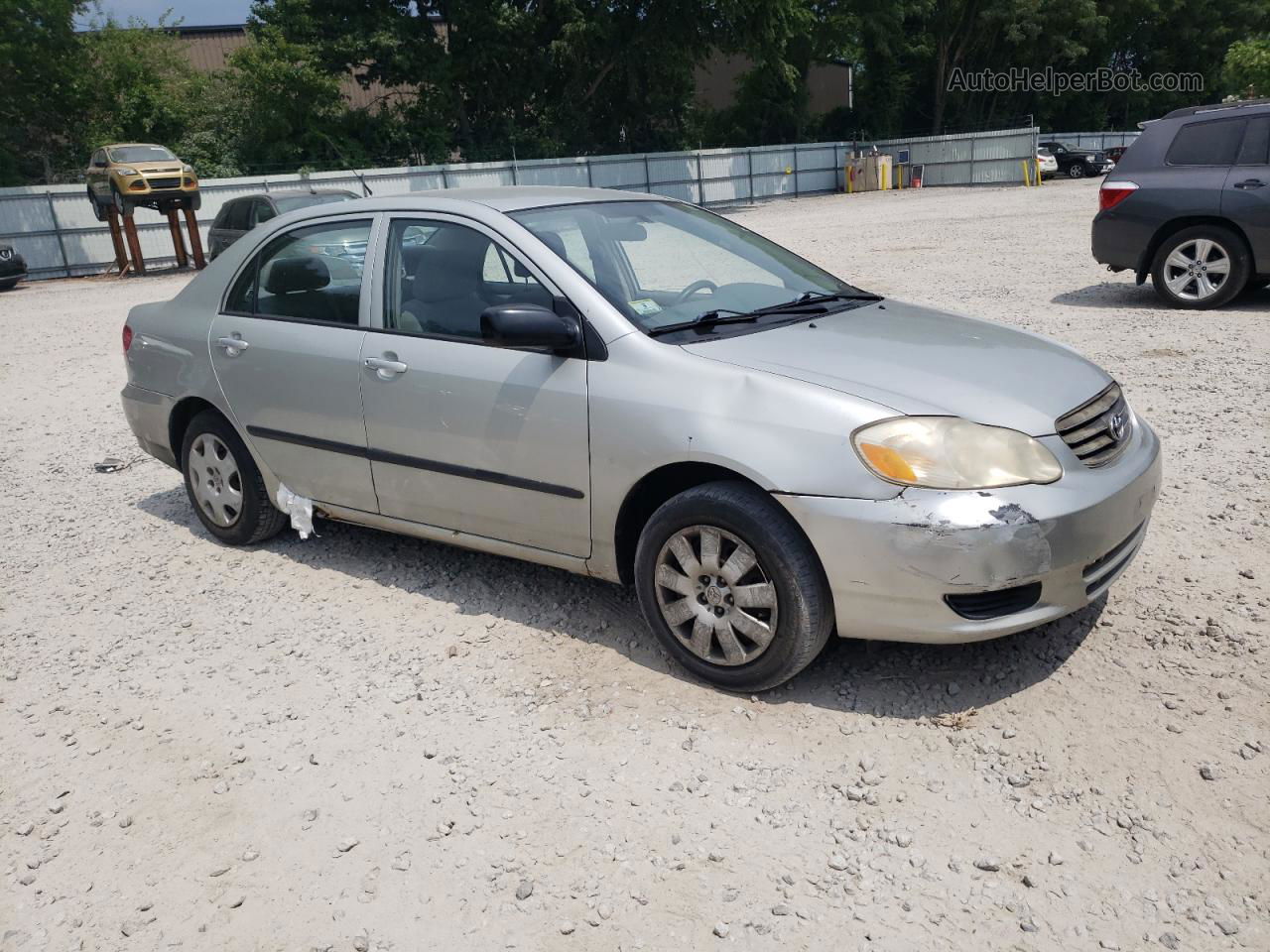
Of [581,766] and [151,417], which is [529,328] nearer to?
[581,766]

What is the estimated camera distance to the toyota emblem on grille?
3.55m

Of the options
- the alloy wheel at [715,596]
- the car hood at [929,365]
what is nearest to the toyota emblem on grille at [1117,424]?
the car hood at [929,365]

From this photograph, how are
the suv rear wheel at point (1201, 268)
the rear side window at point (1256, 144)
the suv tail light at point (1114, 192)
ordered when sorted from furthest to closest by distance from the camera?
the suv tail light at point (1114, 192), the suv rear wheel at point (1201, 268), the rear side window at point (1256, 144)

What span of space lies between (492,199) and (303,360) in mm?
1089

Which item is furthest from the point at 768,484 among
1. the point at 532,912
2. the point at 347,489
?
the point at 347,489

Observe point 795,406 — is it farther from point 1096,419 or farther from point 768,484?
point 1096,419

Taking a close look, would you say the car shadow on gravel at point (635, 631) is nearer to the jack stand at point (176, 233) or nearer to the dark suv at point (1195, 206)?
the dark suv at point (1195, 206)

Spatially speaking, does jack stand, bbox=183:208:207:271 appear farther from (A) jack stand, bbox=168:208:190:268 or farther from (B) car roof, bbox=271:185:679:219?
(B) car roof, bbox=271:185:679:219

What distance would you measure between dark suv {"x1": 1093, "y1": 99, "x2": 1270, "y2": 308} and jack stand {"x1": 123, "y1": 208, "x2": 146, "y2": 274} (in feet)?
62.7

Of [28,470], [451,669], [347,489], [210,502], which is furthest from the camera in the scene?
[28,470]

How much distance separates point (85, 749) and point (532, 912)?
1.83m

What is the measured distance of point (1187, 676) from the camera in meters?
3.47

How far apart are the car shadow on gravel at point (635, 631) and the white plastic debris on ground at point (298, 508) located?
24 cm

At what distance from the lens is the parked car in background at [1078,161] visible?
121 ft
